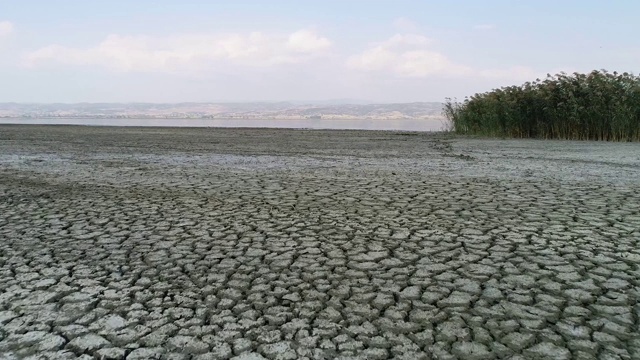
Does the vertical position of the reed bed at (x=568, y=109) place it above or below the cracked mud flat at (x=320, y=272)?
above

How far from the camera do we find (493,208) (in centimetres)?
496

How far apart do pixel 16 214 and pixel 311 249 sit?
282cm

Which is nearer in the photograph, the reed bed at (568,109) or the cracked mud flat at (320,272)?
the cracked mud flat at (320,272)

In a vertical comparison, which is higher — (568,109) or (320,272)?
(568,109)

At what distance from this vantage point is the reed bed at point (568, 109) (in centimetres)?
1555

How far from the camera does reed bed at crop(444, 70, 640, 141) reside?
51.0 feet

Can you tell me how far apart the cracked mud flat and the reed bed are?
10616 mm

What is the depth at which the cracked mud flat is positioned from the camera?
2191 millimetres

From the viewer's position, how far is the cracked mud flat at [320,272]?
7.19 ft

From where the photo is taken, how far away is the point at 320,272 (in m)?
3.05

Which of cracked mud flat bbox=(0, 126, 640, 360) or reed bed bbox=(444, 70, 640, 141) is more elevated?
reed bed bbox=(444, 70, 640, 141)

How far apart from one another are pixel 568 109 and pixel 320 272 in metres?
15.8

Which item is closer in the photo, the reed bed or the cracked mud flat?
the cracked mud flat

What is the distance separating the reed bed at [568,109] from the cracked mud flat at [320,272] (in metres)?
10.6
